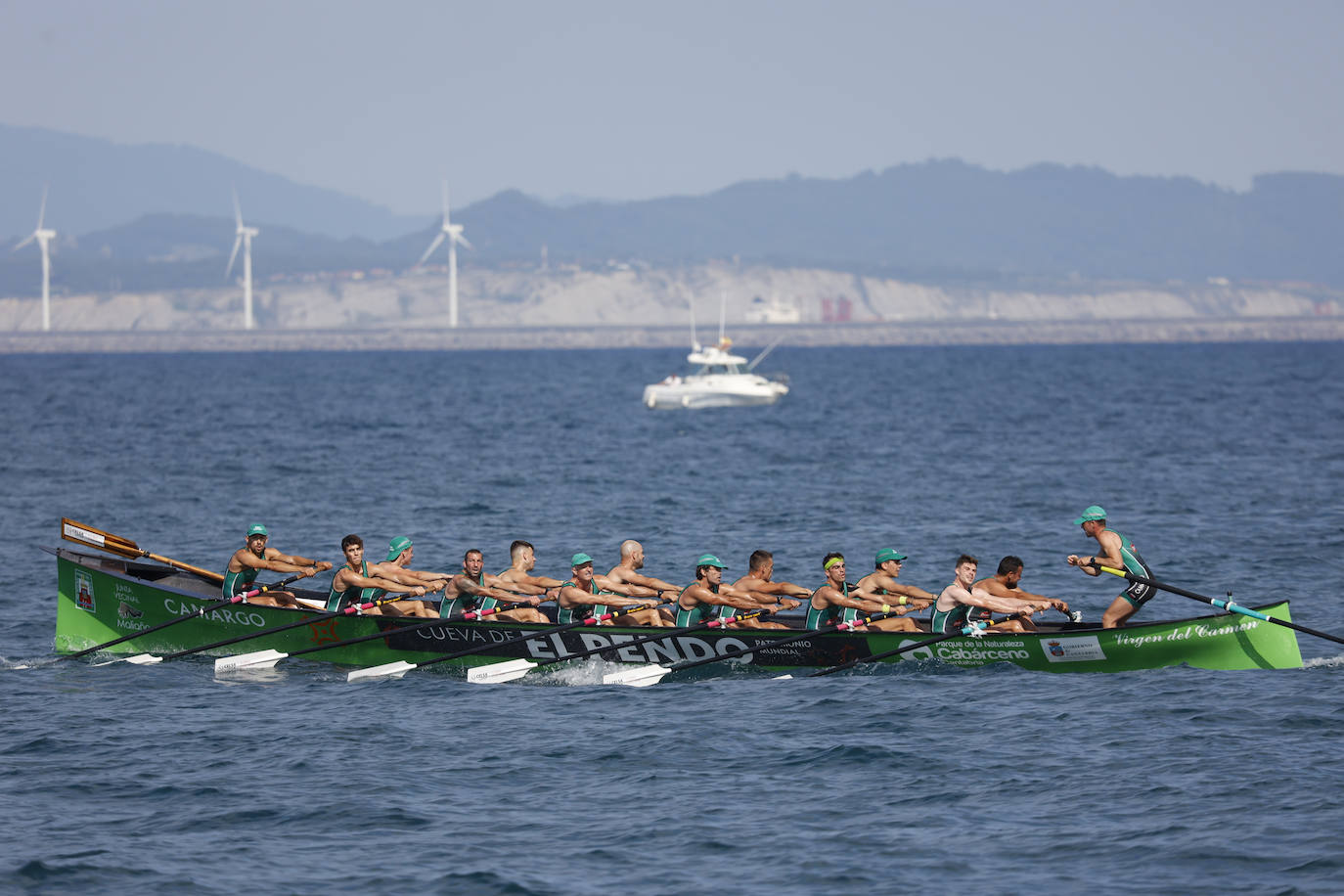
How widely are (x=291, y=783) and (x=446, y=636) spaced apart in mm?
5494

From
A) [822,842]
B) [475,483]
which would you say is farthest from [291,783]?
[475,483]

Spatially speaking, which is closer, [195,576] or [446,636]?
[446,636]

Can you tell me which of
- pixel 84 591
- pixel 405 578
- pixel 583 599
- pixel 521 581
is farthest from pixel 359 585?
pixel 84 591

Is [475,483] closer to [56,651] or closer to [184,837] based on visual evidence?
[56,651]

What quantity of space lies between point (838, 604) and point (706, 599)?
6.12ft

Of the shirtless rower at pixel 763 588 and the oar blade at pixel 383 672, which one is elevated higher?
the shirtless rower at pixel 763 588

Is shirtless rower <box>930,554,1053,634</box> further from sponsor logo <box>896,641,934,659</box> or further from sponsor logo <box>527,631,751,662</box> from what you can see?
sponsor logo <box>527,631,751,662</box>

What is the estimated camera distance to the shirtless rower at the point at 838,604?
21.1 m

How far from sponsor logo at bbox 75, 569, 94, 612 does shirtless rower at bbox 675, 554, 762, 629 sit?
30.8ft

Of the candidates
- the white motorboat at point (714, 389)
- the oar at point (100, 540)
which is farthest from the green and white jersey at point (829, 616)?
the white motorboat at point (714, 389)

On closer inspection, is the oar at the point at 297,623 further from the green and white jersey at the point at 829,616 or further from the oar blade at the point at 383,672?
the green and white jersey at the point at 829,616

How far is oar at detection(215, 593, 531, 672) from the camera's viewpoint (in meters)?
22.3

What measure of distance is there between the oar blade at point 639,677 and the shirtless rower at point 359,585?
10.6ft

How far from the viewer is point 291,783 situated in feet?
56.2
